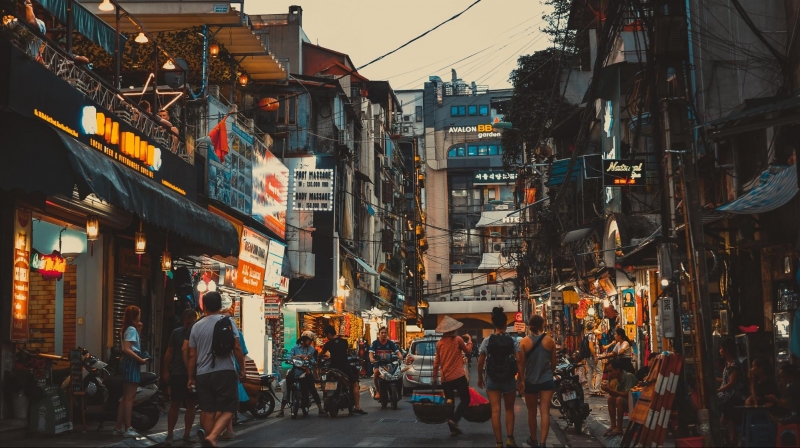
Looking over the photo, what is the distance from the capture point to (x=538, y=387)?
1268cm

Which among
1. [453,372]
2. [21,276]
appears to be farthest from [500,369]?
[21,276]

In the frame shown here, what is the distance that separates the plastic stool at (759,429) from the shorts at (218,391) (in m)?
5.95

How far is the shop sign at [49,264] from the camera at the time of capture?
52.6ft

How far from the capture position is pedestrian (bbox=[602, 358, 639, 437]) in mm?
14547

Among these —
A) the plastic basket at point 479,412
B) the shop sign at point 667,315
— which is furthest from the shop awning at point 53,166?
the shop sign at point 667,315

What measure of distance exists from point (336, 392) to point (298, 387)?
2.57 feet

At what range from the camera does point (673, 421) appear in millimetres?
14141

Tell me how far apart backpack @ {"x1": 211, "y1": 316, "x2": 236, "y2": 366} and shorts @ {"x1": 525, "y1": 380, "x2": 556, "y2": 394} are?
13.4 ft

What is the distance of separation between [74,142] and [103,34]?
485cm

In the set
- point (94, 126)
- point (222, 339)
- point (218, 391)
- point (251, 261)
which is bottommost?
point (218, 391)

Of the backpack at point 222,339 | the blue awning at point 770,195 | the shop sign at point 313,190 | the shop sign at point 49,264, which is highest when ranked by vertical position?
the shop sign at point 313,190

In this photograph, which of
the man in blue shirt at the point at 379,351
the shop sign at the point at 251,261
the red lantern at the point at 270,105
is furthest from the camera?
the red lantern at the point at 270,105

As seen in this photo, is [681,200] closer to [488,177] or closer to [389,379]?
[389,379]

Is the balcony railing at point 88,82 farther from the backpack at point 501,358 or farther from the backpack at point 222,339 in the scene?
the backpack at point 501,358
